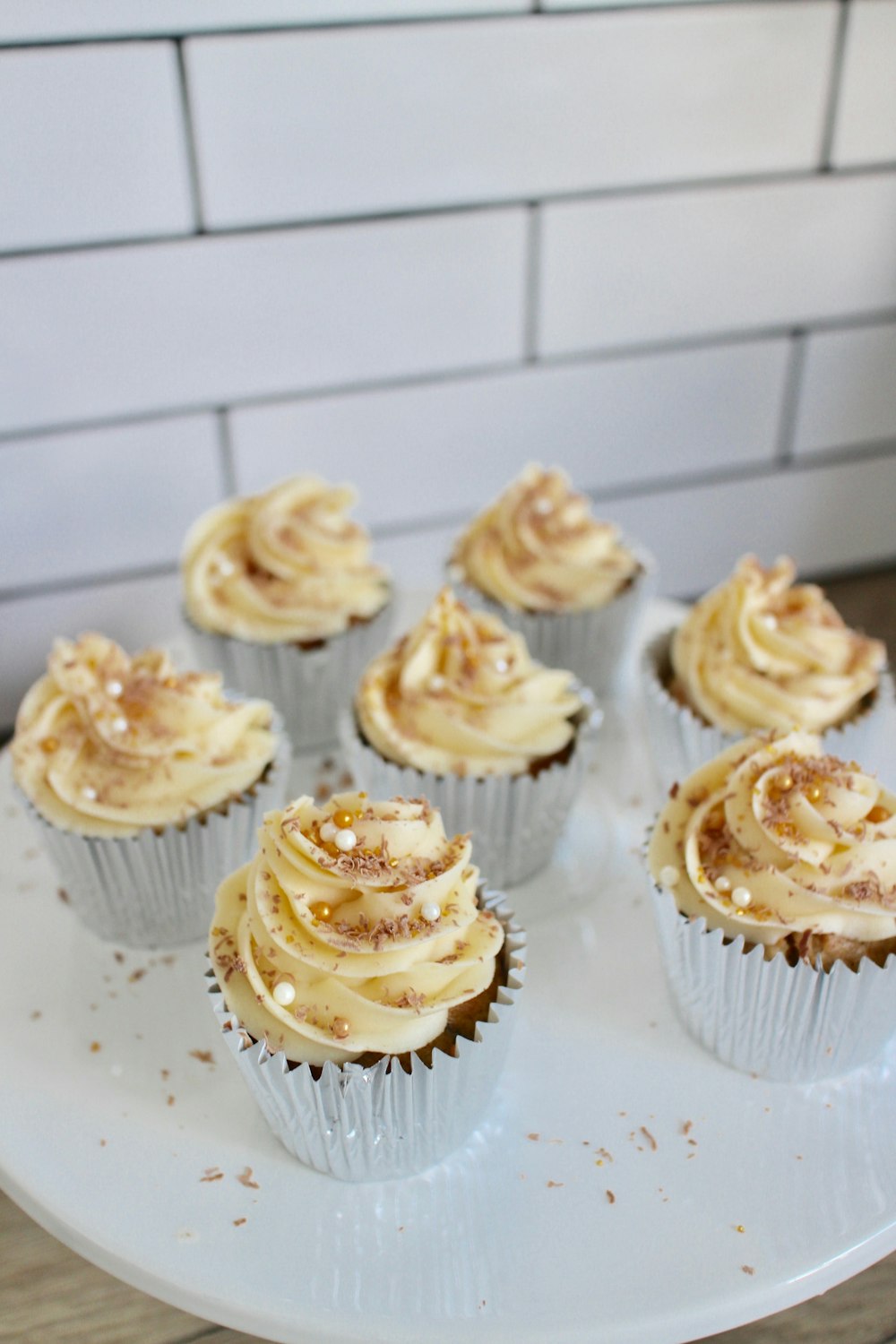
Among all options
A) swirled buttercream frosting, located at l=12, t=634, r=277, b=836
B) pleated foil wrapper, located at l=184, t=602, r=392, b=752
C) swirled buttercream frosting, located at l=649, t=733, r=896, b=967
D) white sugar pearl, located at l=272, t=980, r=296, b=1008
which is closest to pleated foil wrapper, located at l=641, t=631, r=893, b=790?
swirled buttercream frosting, located at l=649, t=733, r=896, b=967

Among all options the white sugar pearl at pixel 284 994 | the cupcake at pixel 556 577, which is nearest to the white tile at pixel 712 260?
the cupcake at pixel 556 577

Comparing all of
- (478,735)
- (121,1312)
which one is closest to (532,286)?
(478,735)

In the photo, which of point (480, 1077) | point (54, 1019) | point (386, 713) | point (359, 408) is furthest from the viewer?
point (359, 408)

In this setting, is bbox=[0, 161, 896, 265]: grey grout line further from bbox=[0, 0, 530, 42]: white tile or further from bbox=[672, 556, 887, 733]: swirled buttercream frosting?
bbox=[672, 556, 887, 733]: swirled buttercream frosting

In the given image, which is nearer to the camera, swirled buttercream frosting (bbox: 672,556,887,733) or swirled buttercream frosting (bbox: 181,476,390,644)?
swirled buttercream frosting (bbox: 672,556,887,733)

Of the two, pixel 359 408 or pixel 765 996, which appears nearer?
pixel 765 996

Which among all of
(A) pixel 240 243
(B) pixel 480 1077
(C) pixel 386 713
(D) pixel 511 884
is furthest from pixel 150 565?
(B) pixel 480 1077

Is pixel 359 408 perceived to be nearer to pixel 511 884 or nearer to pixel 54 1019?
pixel 511 884
